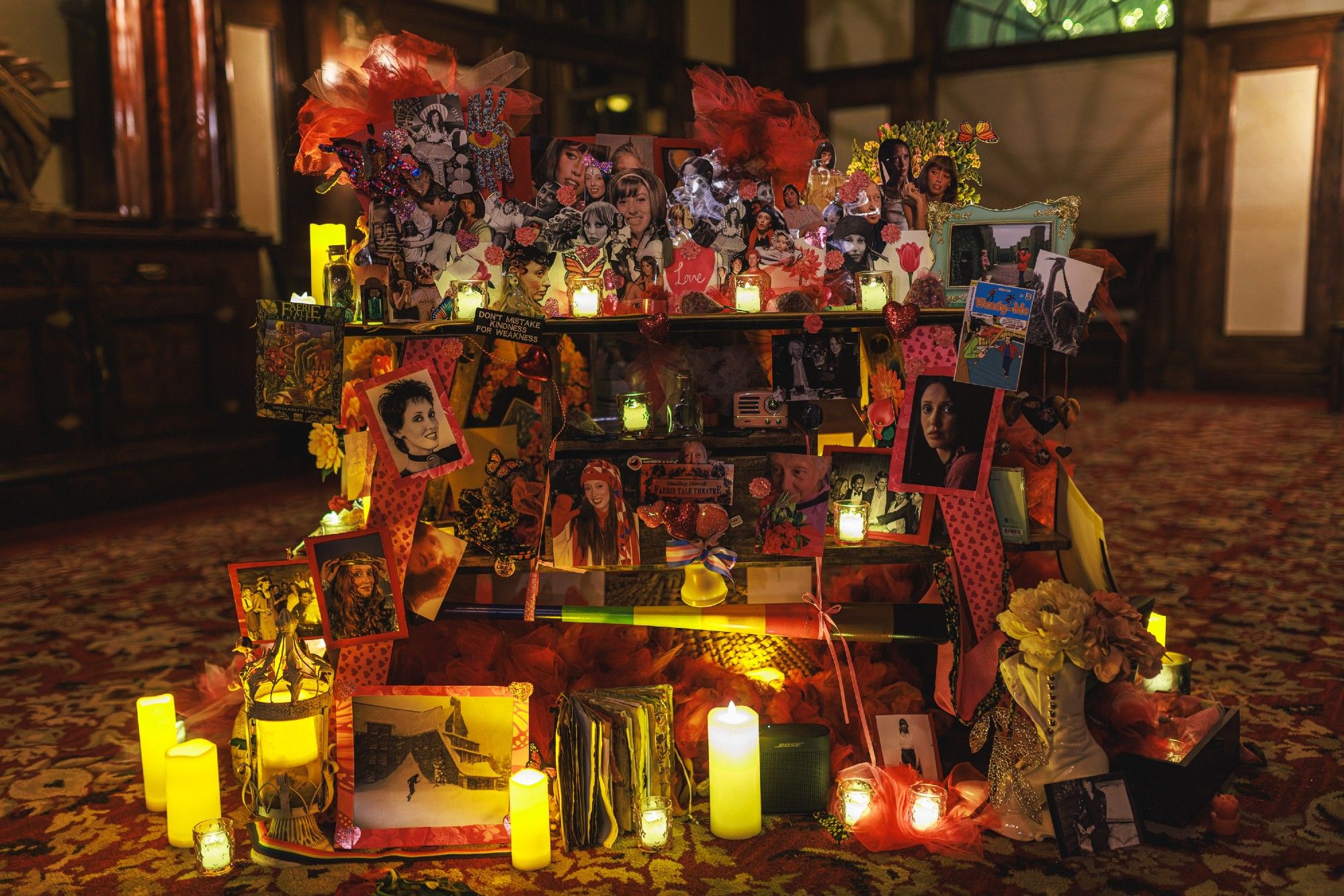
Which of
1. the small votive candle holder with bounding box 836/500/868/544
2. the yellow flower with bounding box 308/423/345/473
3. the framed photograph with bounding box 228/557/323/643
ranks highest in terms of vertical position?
the yellow flower with bounding box 308/423/345/473

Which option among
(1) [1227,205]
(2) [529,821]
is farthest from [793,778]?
(1) [1227,205]

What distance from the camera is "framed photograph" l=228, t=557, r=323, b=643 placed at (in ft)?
6.97

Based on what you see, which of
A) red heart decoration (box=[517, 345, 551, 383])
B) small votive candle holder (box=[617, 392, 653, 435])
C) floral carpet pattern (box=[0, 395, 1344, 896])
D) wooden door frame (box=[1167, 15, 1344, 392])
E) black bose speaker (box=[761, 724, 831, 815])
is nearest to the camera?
floral carpet pattern (box=[0, 395, 1344, 896])

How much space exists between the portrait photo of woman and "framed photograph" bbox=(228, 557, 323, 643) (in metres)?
0.28

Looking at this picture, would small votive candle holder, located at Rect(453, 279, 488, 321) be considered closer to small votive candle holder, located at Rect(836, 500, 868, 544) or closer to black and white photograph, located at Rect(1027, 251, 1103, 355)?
small votive candle holder, located at Rect(836, 500, 868, 544)

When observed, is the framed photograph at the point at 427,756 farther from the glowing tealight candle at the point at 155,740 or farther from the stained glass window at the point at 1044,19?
the stained glass window at the point at 1044,19

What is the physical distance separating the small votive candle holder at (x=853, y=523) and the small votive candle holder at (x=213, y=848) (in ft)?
4.16

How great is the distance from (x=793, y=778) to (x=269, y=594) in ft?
3.45

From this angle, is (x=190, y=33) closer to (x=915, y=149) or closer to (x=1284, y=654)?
(x=915, y=149)

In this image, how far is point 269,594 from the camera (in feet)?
7.00

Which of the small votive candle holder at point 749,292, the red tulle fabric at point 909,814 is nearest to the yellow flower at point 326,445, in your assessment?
the small votive candle holder at point 749,292

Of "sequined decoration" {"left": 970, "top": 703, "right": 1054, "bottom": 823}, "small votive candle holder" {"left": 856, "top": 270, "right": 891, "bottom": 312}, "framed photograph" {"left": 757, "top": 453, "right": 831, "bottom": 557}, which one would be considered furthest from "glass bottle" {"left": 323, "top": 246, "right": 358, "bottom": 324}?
"sequined decoration" {"left": 970, "top": 703, "right": 1054, "bottom": 823}

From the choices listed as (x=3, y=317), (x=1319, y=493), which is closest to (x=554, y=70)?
(x=3, y=317)

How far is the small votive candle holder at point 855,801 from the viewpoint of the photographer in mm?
2025
